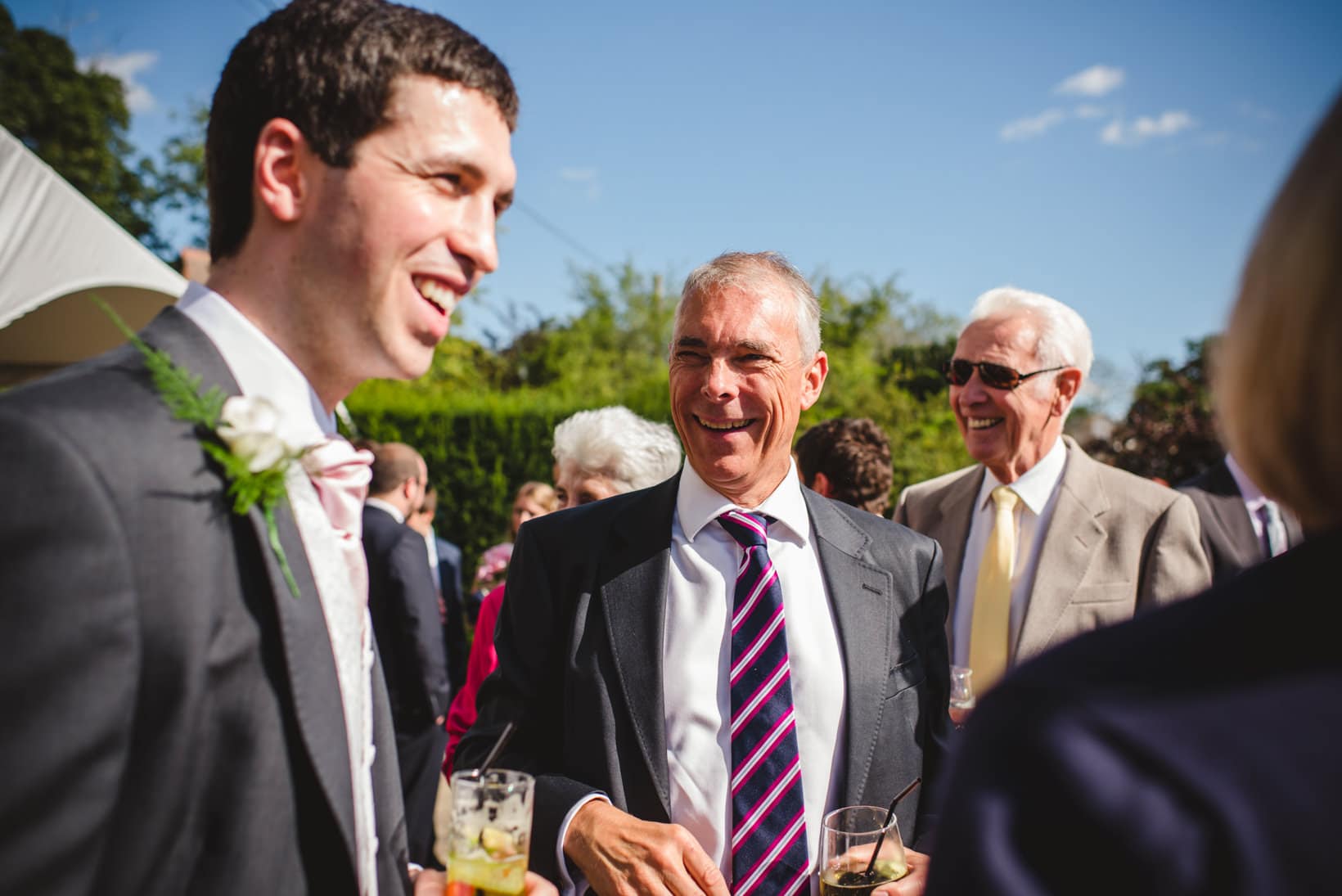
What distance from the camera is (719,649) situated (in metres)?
2.37

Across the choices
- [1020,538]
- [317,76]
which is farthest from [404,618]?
[317,76]

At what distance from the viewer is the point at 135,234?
29766 mm

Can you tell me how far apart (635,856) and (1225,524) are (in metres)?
3.99

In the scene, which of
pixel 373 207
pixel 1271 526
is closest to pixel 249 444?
pixel 373 207

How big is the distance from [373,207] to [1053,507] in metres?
2.98

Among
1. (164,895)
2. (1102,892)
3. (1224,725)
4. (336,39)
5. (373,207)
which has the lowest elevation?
(164,895)

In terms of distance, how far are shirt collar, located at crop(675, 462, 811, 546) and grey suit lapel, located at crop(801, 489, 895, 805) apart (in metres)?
0.05

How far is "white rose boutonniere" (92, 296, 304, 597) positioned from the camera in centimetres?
121

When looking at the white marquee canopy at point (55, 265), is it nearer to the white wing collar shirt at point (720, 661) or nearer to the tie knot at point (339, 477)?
the white wing collar shirt at point (720, 661)

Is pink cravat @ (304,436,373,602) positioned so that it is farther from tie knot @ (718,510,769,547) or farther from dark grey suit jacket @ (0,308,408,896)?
tie knot @ (718,510,769,547)

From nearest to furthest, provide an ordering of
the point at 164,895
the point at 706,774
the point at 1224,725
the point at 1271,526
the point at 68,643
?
the point at 1224,725 < the point at 68,643 < the point at 164,895 < the point at 706,774 < the point at 1271,526

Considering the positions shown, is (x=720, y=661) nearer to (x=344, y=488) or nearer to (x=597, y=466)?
(x=344, y=488)

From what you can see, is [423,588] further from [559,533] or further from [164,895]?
[164,895]

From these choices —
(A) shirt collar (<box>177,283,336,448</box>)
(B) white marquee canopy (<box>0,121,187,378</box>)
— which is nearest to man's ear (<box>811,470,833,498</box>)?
(A) shirt collar (<box>177,283,336,448</box>)
